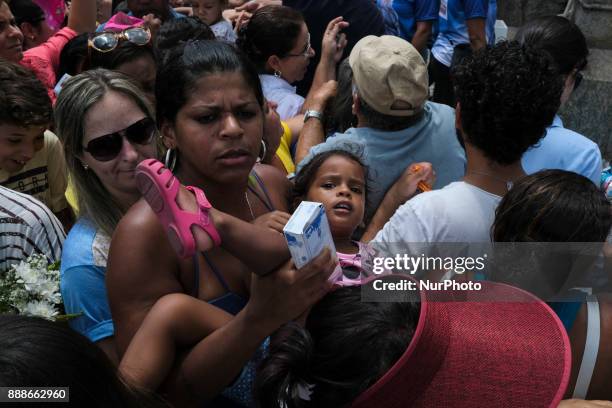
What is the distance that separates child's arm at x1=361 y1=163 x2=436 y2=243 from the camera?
269 cm

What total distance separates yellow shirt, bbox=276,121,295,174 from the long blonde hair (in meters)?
0.94

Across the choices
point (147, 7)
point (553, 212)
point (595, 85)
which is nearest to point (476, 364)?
point (553, 212)

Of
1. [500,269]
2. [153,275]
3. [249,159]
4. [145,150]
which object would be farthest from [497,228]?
[145,150]

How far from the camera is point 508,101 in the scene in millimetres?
2191

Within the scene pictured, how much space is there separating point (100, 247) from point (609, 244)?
145cm

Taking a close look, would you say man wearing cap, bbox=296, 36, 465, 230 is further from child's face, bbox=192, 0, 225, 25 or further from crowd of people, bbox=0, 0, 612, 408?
child's face, bbox=192, 0, 225, 25

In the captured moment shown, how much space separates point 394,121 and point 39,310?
1490 millimetres

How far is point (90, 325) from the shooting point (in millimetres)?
2141

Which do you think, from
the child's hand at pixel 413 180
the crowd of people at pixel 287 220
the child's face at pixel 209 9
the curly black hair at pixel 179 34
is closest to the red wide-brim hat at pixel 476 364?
the crowd of people at pixel 287 220

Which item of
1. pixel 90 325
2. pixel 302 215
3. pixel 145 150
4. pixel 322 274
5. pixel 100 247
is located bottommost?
→ pixel 90 325

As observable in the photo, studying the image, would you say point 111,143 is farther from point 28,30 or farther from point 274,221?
point 28,30

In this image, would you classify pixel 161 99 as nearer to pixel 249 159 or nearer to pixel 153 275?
pixel 249 159

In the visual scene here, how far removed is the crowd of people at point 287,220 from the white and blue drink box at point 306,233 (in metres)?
0.03

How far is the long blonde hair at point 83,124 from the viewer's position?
7.79 ft
